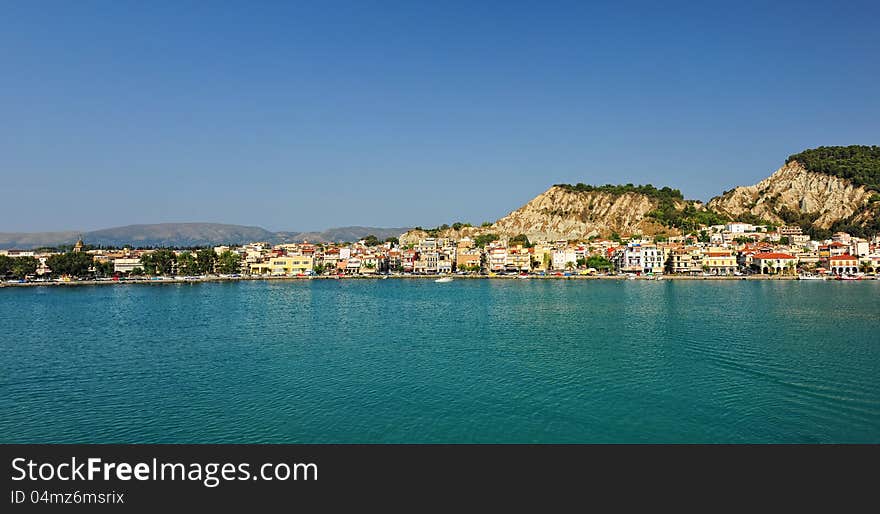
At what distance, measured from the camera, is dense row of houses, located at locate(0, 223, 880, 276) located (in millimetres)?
51812

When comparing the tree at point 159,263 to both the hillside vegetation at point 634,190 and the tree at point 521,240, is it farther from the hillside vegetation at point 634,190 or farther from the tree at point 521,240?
the hillside vegetation at point 634,190

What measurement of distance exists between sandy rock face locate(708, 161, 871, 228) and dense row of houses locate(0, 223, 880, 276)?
40.7 ft

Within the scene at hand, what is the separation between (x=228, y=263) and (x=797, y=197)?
79.2 meters

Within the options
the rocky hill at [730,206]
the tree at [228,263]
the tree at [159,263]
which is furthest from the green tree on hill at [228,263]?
the rocky hill at [730,206]

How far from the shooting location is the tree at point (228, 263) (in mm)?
58188

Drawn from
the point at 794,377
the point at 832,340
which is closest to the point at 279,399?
the point at 794,377

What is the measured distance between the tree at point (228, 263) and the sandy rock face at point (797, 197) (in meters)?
71.5

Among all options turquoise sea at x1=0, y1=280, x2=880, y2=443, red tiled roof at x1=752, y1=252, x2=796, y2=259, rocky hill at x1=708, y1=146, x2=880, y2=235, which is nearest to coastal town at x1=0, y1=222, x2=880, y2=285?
red tiled roof at x1=752, y1=252, x2=796, y2=259

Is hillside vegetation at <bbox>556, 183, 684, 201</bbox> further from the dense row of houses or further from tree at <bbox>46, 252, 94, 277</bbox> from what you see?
tree at <bbox>46, 252, 94, 277</bbox>

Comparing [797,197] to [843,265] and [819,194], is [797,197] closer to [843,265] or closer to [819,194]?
[819,194]

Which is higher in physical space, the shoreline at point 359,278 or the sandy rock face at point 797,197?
the sandy rock face at point 797,197
